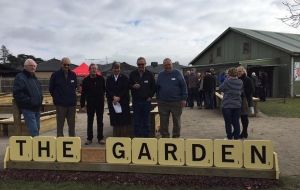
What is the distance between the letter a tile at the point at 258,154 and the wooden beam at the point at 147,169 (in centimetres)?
10

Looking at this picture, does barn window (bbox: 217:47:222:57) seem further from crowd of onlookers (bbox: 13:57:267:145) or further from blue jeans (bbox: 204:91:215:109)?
crowd of onlookers (bbox: 13:57:267:145)

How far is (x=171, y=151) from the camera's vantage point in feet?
23.9

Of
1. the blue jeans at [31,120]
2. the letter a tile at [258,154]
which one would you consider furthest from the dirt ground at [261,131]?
the blue jeans at [31,120]

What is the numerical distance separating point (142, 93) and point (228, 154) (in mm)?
3180

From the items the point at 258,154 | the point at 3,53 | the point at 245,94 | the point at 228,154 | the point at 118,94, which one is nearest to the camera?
the point at 258,154

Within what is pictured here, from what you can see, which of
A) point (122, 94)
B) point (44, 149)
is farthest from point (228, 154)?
point (122, 94)

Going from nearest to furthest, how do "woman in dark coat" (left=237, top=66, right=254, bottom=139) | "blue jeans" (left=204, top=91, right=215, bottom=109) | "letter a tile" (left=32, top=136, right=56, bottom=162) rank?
"letter a tile" (left=32, top=136, right=56, bottom=162), "woman in dark coat" (left=237, top=66, right=254, bottom=139), "blue jeans" (left=204, top=91, right=215, bottom=109)

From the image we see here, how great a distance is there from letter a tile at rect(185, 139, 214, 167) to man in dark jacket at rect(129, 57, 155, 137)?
2811 millimetres

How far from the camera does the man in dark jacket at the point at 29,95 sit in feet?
27.6

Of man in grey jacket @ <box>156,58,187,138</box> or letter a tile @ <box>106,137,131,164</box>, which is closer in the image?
letter a tile @ <box>106,137,131,164</box>

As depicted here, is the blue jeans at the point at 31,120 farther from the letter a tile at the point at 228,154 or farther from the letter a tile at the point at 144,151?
the letter a tile at the point at 228,154

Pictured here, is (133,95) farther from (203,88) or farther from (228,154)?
(203,88)

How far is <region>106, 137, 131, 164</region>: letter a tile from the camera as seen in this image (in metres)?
7.39

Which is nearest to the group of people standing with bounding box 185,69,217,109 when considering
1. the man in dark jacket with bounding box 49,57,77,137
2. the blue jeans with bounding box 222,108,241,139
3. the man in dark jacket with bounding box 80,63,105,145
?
the blue jeans with bounding box 222,108,241,139
